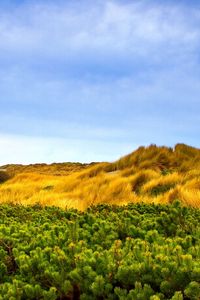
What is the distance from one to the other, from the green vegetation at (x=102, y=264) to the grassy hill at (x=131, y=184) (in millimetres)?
5792

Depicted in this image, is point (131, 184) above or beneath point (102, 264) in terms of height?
above

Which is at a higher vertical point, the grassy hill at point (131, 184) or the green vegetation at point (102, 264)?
the grassy hill at point (131, 184)

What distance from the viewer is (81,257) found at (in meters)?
3.97

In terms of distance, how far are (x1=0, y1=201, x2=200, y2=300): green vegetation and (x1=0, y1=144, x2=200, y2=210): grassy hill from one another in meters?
5.79

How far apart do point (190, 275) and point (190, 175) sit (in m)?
12.5

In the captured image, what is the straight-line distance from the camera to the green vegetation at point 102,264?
3590mm

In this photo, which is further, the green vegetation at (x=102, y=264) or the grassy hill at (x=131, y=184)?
the grassy hill at (x=131, y=184)

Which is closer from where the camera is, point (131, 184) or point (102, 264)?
point (102, 264)

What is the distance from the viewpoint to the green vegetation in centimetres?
359

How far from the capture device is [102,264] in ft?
12.8

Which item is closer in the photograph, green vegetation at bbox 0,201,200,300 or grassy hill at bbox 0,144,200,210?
green vegetation at bbox 0,201,200,300

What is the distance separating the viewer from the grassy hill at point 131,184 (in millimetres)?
12789

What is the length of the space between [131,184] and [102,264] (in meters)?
12.7

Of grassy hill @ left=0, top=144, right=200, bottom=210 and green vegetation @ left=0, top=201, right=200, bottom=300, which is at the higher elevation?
grassy hill @ left=0, top=144, right=200, bottom=210
